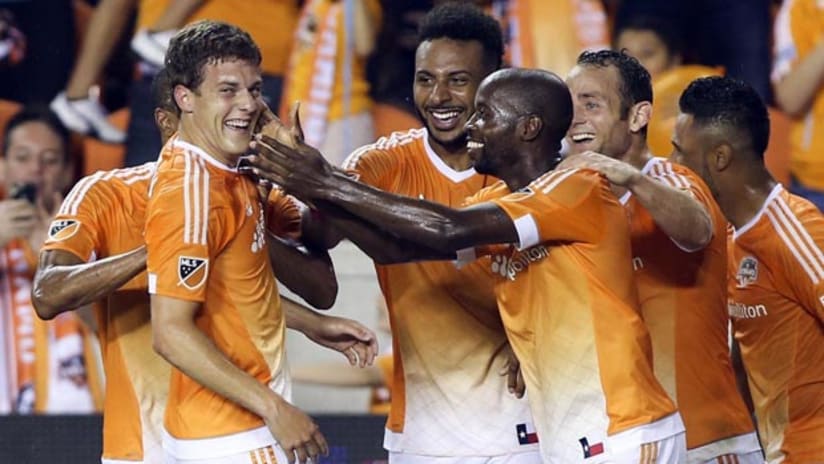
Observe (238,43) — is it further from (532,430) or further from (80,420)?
(80,420)

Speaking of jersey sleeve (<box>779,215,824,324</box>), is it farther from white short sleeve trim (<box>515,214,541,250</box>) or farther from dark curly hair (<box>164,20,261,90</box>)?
dark curly hair (<box>164,20,261,90</box>)

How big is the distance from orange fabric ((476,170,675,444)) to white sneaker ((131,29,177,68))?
4.25 metres

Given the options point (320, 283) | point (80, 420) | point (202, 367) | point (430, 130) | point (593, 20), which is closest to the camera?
point (202, 367)

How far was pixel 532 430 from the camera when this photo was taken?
16.8 feet

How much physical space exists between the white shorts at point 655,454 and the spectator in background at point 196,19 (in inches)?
168

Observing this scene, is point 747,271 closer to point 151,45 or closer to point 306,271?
point 306,271

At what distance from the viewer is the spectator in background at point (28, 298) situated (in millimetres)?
8023

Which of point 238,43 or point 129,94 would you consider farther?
point 129,94

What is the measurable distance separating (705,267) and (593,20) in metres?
3.29

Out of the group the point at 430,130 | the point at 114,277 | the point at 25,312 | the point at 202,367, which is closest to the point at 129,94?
the point at 25,312

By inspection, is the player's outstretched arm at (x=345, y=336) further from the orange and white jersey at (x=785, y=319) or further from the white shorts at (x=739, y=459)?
the orange and white jersey at (x=785, y=319)

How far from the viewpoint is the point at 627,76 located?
512cm

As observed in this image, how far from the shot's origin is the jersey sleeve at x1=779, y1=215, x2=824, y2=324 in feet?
17.1

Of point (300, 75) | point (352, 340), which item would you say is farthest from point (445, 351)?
point (300, 75)
